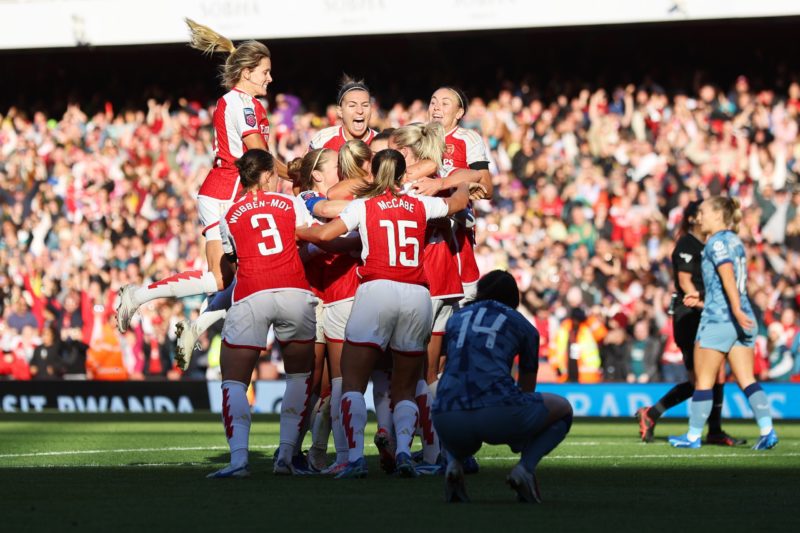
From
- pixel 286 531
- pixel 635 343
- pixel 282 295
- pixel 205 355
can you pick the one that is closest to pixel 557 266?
pixel 635 343

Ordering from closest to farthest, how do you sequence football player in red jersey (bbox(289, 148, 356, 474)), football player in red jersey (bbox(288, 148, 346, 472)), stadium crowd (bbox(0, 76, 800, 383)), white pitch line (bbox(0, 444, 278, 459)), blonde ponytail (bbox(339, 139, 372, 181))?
blonde ponytail (bbox(339, 139, 372, 181)) → football player in red jersey (bbox(289, 148, 356, 474)) → football player in red jersey (bbox(288, 148, 346, 472)) → white pitch line (bbox(0, 444, 278, 459)) → stadium crowd (bbox(0, 76, 800, 383))

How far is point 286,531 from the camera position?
221 inches

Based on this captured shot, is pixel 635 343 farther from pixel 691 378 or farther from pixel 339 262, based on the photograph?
pixel 339 262

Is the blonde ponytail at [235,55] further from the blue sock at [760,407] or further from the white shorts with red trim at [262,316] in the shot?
the blue sock at [760,407]

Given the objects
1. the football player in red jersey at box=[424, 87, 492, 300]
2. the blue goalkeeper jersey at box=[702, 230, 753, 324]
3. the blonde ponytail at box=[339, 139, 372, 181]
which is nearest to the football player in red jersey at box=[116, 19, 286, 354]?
the blonde ponytail at box=[339, 139, 372, 181]

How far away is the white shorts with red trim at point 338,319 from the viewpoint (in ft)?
29.6

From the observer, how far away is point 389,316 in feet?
27.0

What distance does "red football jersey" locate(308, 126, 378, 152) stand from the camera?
32.4ft

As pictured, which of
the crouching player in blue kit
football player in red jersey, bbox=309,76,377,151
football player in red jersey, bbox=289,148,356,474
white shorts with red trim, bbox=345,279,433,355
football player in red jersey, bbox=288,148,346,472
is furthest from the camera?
football player in red jersey, bbox=309,76,377,151

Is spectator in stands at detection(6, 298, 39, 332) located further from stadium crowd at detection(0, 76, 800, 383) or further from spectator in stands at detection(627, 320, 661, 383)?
spectator in stands at detection(627, 320, 661, 383)

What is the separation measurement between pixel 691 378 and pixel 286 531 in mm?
7255

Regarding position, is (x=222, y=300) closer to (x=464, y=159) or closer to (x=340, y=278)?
(x=340, y=278)

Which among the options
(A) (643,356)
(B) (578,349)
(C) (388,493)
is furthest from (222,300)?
(A) (643,356)

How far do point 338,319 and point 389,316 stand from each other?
0.89 metres
